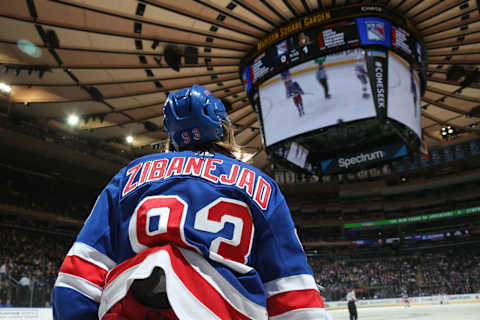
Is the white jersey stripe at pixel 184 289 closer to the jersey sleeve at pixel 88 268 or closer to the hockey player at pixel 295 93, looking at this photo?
the jersey sleeve at pixel 88 268

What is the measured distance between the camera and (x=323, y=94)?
10602 mm

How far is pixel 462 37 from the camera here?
12492mm

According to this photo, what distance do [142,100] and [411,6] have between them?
10.6 m

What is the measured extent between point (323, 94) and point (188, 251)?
967cm

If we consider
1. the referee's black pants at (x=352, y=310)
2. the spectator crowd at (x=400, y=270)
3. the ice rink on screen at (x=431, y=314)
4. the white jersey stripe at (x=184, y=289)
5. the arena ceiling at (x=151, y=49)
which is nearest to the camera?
the white jersey stripe at (x=184, y=289)

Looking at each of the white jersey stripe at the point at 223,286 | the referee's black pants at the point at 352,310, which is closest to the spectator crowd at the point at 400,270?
the referee's black pants at the point at 352,310

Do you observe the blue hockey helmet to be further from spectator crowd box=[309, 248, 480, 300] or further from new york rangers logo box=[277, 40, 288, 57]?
spectator crowd box=[309, 248, 480, 300]

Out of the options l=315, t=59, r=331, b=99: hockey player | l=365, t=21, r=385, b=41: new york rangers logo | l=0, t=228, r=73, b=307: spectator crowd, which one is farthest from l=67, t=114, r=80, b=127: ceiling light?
l=365, t=21, r=385, b=41: new york rangers logo

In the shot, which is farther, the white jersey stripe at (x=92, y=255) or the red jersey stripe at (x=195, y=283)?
the white jersey stripe at (x=92, y=255)

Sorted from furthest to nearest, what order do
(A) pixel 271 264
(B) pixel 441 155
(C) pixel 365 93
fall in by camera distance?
(B) pixel 441 155, (C) pixel 365 93, (A) pixel 271 264

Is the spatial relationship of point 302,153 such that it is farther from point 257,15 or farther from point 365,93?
point 257,15

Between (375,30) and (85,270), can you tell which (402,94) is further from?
(85,270)

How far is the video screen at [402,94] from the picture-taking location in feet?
35.0

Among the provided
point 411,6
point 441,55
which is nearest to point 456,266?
point 441,55
